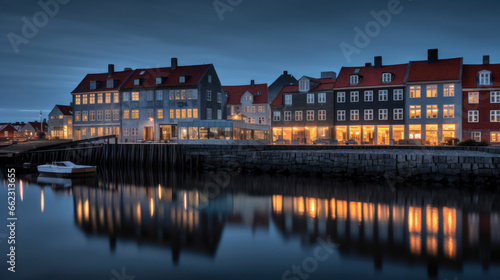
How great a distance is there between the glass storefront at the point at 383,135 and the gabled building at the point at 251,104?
19.9m

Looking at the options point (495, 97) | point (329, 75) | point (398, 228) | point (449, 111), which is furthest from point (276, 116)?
point (398, 228)

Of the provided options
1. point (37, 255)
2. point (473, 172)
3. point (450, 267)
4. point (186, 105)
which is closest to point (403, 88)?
point (473, 172)

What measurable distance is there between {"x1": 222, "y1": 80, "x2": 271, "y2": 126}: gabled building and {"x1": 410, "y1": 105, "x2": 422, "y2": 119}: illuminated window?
23818 mm

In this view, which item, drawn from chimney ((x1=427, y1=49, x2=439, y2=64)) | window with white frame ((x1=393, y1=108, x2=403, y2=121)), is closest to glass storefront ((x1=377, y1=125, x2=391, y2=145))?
window with white frame ((x1=393, y1=108, x2=403, y2=121))

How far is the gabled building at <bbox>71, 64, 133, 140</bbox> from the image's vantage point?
210 feet

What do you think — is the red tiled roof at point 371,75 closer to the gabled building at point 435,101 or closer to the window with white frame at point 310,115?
the gabled building at point 435,101

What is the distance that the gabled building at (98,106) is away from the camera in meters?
64.0

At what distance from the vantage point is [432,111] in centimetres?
5184

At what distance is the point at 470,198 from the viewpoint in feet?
83.7

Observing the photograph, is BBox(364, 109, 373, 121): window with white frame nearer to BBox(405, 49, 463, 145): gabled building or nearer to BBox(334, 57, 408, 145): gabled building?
BBox(334, 57, 408, 145): gabled building

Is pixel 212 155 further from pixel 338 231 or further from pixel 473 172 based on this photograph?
pixel 338 231

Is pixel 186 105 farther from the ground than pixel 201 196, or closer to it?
farther from the ground

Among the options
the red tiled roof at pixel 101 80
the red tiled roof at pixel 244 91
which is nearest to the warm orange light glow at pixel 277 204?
the red tiled roof at pixel 101 80

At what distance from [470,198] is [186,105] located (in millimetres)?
41584
